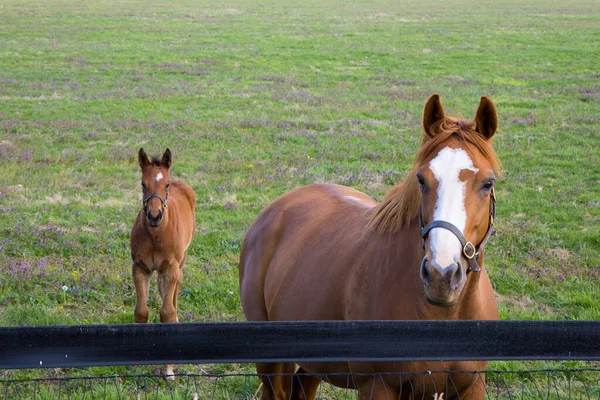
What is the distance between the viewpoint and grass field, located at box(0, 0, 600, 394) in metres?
6.78

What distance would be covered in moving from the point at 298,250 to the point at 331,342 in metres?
1.69

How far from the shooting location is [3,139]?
1277 centimetres

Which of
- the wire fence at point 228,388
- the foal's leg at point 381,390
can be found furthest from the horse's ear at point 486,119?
the wire fence at point 228,388

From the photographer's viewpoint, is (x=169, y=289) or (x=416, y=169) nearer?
(x=416, y=169)

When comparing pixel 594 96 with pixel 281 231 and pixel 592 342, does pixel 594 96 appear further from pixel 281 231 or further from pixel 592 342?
pixel 592 342

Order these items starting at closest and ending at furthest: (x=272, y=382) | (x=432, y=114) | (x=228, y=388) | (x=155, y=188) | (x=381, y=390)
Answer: (x=381, y=390) → (x=432, y=114) → (x=272, y=382) → (x=228, y=388) → (x=155, y=188)

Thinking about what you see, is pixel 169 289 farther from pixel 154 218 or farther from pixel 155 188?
pixel 155 188

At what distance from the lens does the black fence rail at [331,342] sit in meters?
2.47

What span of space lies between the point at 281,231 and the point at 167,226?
211cm

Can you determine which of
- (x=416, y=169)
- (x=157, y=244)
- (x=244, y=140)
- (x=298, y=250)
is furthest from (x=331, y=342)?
(x=244, y=140)

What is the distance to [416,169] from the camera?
3.04 m

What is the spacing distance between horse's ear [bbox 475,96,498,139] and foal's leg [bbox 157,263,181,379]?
3673 mm

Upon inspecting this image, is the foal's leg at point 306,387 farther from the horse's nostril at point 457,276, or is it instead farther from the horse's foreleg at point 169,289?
the horse's nostril at point 457,276

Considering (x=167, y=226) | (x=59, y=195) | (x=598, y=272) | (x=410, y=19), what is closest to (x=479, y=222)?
(x=167, y=226)
